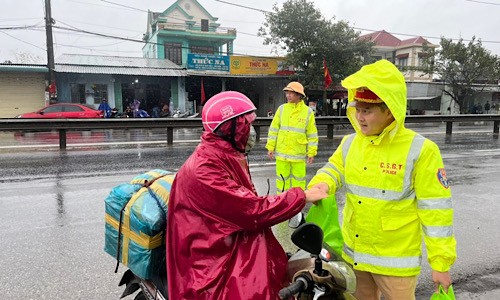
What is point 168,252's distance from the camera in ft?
6.55

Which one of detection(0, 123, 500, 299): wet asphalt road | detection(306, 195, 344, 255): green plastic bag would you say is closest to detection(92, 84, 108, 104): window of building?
detection(0, 123, 500, 299): wet asphalt road

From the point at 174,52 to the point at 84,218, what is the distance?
101 feet

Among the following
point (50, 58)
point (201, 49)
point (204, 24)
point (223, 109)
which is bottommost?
point (223, 109)

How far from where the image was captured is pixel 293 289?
62.0 inches

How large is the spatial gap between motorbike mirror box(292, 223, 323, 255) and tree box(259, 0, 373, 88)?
91.9 ft

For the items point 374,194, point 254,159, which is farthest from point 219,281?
point 254,159

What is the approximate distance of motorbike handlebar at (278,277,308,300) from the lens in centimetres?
155

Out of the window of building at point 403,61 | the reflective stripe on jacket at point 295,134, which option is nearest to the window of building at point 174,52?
the window of building at point 403,61

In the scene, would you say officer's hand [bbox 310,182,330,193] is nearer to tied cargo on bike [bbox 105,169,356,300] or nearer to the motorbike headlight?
tied cargo on bike [bbox 105,169,356,300]

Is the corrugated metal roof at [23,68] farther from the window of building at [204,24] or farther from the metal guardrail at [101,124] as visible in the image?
the window of building at [204,24]

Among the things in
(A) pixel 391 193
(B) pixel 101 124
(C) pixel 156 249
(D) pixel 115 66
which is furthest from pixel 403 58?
(C) pixel 156 249

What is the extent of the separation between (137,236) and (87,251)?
2349mm

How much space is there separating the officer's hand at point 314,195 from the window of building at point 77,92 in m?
28.2

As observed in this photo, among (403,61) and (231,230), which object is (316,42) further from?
(231,230)
